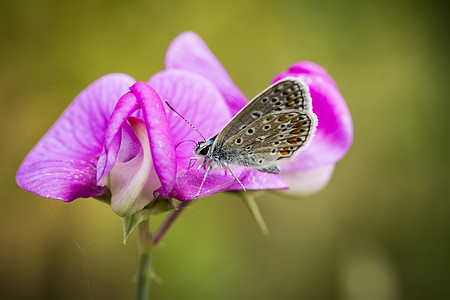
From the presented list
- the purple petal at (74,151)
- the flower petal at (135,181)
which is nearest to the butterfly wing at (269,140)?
the flower petal at (135,181)

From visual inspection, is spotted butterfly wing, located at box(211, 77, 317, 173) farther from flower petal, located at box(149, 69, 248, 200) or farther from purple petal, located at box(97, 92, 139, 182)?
purple petal, located at box(97, 92, 139, 182)

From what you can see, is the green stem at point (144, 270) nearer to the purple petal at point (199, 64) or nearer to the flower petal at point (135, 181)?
the flower petal at point (135, 181)

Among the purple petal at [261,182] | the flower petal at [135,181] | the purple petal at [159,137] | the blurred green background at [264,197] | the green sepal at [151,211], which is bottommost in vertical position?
the blurred green background at [264,197]

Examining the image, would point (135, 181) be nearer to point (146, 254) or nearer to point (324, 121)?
point (146, 254)

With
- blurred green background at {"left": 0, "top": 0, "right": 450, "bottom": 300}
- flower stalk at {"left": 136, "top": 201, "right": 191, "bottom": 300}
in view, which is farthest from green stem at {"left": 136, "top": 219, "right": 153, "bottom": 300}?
blurred green background at {"left": 0, "top": 0, "right": 450, "bottom": 300}

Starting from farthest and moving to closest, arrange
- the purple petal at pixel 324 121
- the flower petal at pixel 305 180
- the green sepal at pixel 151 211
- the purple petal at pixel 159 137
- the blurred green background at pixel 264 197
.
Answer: the blurred green background at pixel 264 197, the flower petal at pixel 305 180, the purple petal at pixel 324 121, the green sepal at pixel 151 211, the purple petal at pixel 159 137
